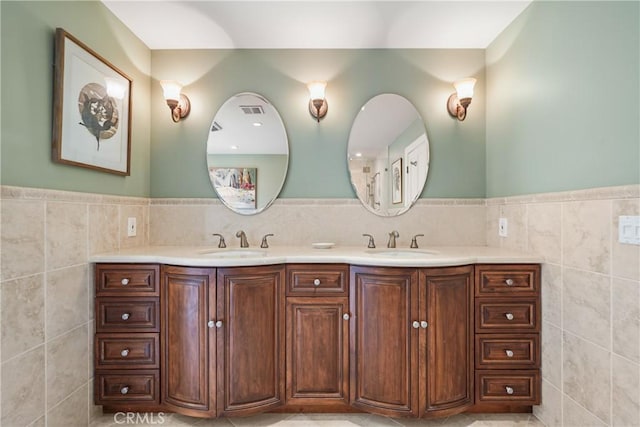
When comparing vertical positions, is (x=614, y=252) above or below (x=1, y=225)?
below

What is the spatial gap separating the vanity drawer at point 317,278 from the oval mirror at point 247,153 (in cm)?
73

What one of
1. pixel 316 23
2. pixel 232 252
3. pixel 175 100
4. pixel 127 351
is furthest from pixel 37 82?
pixel 316 23

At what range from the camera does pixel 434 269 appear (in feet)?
5.36

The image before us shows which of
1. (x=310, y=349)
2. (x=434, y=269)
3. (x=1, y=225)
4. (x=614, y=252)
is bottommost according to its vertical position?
(x=310, y=349)

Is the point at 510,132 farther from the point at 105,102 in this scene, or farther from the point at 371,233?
the point at 105,102

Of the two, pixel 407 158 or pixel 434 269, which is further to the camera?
pixel 407 158

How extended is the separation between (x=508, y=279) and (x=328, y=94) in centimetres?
174

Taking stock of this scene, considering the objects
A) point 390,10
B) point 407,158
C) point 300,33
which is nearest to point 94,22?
point 300,33

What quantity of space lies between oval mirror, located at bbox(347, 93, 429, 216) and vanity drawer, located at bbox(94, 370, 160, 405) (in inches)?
69.2

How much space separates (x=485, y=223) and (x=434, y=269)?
951 millimetres

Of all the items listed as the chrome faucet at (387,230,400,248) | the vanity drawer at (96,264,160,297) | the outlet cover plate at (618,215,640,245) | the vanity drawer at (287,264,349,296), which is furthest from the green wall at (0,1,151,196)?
the outlet cover plate at (618,215,640,245)

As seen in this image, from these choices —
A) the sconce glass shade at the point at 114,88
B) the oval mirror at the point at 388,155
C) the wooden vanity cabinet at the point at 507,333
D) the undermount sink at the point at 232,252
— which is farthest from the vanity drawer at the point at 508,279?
the sconce glass shade at the point at 114,88

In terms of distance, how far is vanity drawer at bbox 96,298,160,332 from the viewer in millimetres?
1701

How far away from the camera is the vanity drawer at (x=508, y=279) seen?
1705 mm
